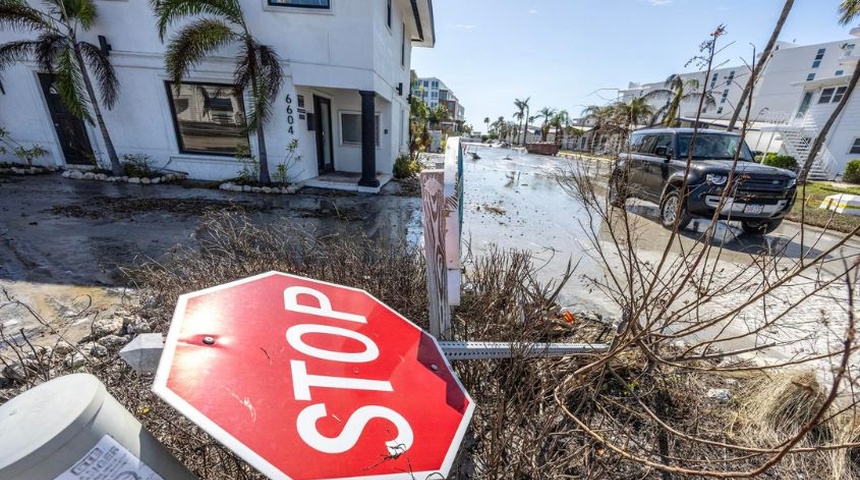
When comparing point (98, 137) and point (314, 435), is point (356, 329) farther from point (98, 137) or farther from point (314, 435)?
point (98, 137)

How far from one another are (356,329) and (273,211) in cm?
634

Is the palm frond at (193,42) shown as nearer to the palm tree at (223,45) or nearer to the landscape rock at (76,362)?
the palm tree at (223,45)

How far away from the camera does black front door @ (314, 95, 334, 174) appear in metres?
9.97

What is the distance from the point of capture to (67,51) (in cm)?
746

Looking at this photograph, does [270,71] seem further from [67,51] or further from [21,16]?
[21,16]

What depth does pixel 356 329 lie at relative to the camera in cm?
125

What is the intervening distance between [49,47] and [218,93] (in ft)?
11.1

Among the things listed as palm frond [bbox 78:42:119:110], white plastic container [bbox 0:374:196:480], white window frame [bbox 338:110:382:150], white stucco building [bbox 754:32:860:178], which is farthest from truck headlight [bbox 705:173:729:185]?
white stucco building [bbox 754:32:860:178]

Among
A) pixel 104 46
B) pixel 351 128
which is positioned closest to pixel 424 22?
pixel 351 128

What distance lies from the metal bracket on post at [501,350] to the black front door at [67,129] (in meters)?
12.1

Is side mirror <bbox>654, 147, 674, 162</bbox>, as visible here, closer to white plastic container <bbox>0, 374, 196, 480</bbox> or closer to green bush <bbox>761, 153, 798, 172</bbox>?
white plastic container <bbox>0, 374, 196, 480</bbox>

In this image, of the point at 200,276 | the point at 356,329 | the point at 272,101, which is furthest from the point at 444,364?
the point at 272,101

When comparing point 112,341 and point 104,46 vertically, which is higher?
point 104,46

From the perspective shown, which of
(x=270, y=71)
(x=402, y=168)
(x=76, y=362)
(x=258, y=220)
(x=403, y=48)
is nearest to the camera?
(x=76, y=362)
